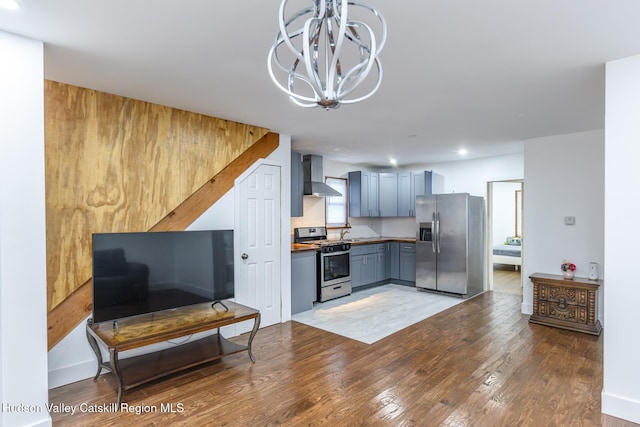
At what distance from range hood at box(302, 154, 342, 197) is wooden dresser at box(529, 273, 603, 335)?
3.23 m

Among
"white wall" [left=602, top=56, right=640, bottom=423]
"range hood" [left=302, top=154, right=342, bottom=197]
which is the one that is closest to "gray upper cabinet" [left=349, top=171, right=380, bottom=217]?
"range hood" [left=302, top=154, right=342, bottom=197]

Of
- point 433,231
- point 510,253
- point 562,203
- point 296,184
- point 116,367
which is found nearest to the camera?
point 116,367

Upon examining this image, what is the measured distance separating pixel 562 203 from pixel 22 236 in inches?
218

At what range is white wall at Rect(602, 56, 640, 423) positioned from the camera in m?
2.33

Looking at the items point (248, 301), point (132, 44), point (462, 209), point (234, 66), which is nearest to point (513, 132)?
point (462, 209)

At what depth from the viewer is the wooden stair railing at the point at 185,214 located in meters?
2.75

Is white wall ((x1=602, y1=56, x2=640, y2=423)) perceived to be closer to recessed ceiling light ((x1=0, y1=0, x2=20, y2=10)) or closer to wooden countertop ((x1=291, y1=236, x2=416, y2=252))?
wooden countertop ((x1=291, y1=236, x2=416, y2=252))

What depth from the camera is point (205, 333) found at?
3.70 meters

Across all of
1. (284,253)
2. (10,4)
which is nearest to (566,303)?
(284,253)

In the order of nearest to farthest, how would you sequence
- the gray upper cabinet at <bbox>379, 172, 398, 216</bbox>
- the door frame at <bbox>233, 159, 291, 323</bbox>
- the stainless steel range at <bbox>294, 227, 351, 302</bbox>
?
1. the door frame at <bbox>233, 159, 291, 323</bbox>
2. the stainless steel range at <bbox>294, 227, 351, 302</bbox>
3. the gray upper cabinet at <bbox>379, 172, 398, 216</bbox>

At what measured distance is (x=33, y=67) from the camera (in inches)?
83.4

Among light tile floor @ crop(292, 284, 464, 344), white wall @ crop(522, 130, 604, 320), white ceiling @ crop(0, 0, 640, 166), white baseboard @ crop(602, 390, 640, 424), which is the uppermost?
white ceiling @ crop(0, 0, 640, 166)

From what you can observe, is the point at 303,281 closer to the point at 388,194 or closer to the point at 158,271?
the point at 158,271

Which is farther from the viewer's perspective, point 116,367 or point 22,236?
point 116,367
